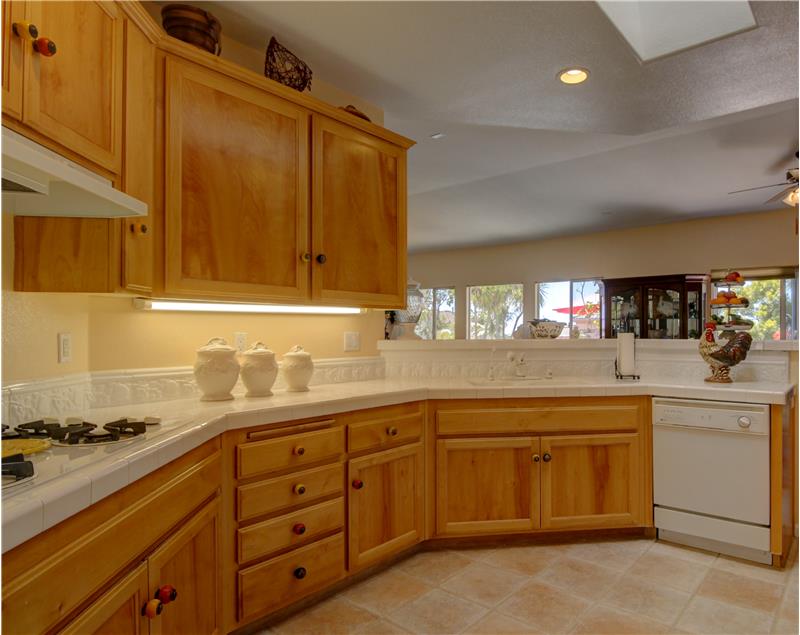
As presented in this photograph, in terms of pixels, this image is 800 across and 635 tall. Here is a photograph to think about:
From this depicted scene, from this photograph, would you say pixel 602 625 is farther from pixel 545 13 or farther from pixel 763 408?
pixel 545 13

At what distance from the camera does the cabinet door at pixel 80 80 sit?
4.35 ft

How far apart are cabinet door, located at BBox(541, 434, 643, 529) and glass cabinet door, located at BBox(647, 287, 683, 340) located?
3961 millimetres

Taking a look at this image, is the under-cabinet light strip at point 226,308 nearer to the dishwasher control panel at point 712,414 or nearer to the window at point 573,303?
the dishwasher control panel at point 712,414

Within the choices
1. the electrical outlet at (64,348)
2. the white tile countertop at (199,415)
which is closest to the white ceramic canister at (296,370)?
the white tile countertop at (199,415)

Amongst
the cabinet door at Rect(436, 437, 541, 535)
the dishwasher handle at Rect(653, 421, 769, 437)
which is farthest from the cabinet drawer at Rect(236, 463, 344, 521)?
the dishwasher handle at Rect(653, 421, 769, 437)

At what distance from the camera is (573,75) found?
102 inches

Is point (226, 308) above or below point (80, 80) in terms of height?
below

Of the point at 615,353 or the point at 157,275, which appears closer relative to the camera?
the point at 157,275

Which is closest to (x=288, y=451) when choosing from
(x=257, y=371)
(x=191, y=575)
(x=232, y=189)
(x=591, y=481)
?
(x=257, y=371)

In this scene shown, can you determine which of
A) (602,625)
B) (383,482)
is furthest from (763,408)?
(383,482)

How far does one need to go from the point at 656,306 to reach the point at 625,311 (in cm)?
37

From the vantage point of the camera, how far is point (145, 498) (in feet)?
4.17

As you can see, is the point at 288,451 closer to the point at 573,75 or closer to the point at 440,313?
the point at 573,75

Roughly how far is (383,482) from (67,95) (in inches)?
72.6
